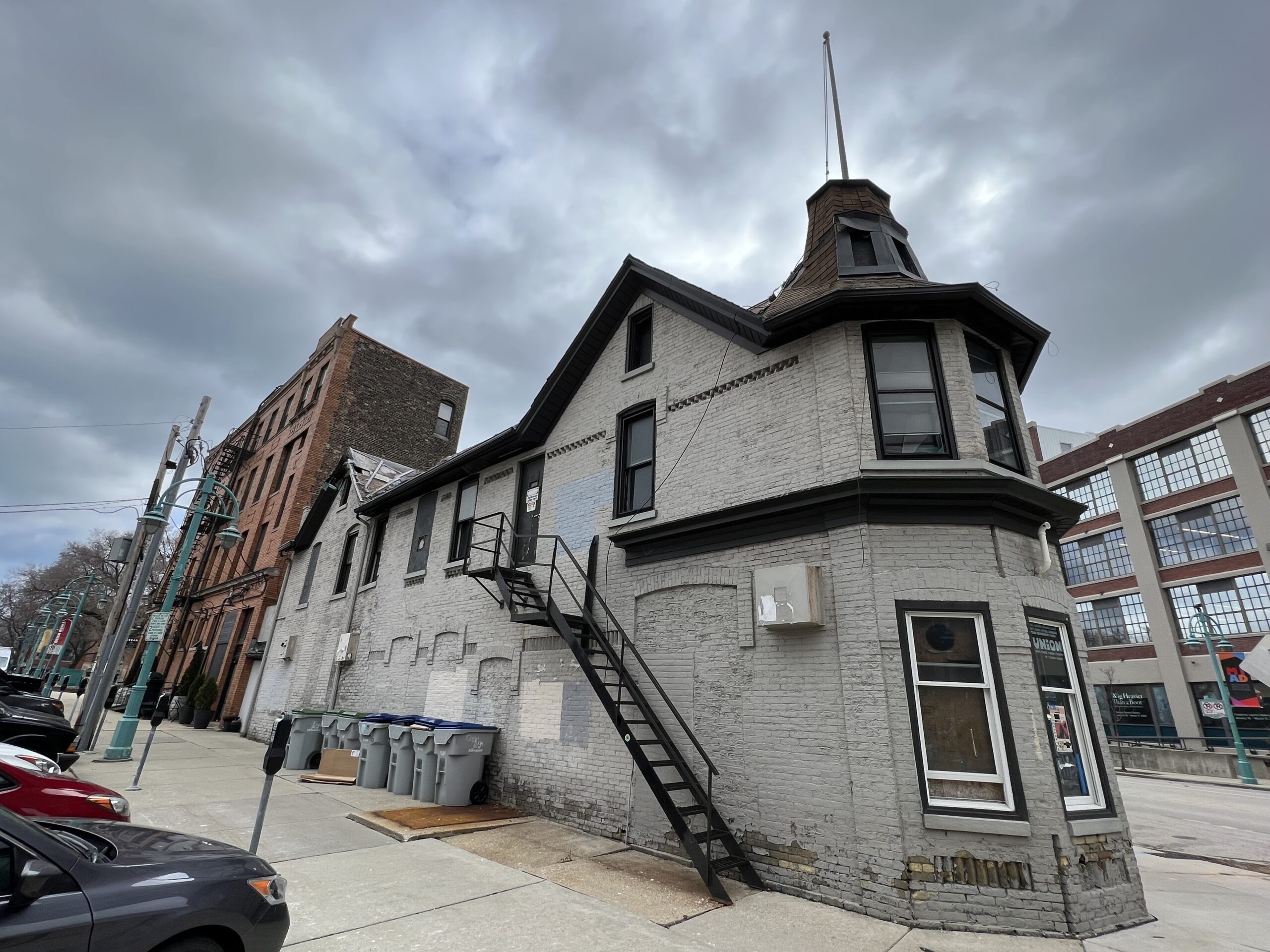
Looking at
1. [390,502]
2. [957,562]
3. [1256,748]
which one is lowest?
[1256,748]

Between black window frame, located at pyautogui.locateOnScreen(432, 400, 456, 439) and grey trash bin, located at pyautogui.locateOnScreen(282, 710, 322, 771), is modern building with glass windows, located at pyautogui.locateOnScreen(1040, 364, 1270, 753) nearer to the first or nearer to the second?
black window frame, located at pyautogui.locateOnScreen(432, 400, 456, 439)

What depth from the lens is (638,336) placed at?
11859 millimetres

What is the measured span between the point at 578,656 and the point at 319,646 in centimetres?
1256

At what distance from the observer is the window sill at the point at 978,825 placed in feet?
19.3

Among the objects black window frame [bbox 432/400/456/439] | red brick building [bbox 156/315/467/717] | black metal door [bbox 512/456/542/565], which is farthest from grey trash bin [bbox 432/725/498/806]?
black window frame [bbox 432/400/456/439]

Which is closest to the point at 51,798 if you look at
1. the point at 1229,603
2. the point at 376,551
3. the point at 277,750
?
the point at 277,750

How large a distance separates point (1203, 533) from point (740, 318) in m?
33.6

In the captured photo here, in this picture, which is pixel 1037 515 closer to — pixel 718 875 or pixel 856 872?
pixel 856 872

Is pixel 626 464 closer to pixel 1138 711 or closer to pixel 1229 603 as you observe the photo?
pixel 1229 603

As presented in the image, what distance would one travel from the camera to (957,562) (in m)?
6.93

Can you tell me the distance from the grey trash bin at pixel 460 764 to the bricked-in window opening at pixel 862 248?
10.1m

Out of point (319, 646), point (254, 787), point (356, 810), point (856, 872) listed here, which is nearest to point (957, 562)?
point (856, 872)

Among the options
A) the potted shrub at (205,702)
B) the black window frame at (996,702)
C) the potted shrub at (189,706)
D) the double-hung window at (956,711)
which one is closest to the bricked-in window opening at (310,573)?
the potted shrub at (205,702)

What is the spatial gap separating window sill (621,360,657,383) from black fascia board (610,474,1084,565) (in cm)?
353
